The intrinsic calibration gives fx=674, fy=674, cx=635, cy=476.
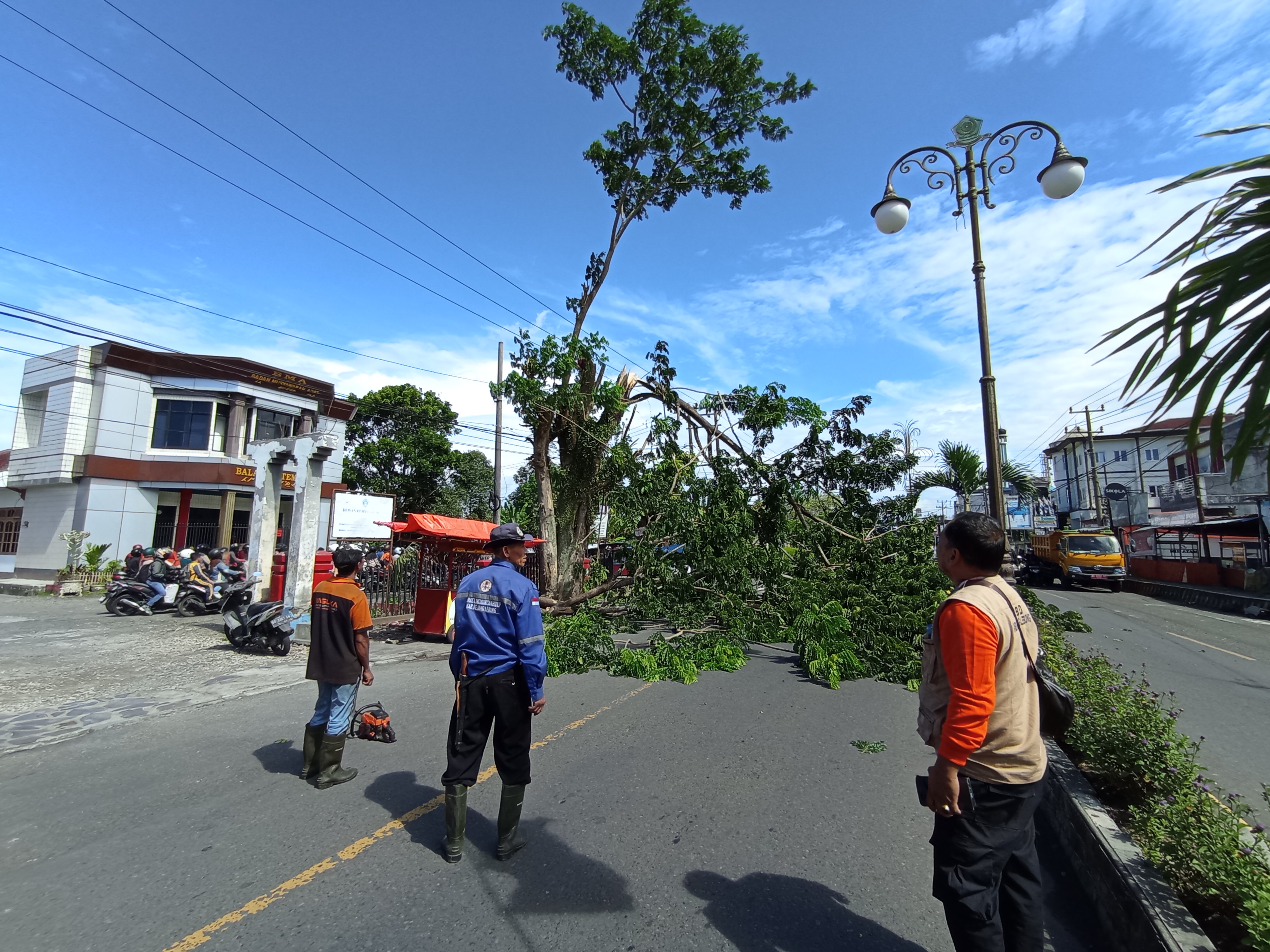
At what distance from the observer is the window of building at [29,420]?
24828mm

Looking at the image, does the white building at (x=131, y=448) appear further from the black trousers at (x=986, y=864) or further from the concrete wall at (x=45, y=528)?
the black trousers at (x=986, y=864)

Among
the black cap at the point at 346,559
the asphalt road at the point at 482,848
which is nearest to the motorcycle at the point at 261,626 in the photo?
the asphalt road at the point at 482,848

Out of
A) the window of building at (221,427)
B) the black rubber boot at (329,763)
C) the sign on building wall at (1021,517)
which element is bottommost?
the black rubber boot at (329,763)

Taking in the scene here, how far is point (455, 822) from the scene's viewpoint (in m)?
3.63

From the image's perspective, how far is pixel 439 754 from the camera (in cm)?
543

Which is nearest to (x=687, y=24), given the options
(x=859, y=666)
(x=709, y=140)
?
(x=709, y=140)

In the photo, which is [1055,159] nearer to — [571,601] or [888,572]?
[888,572]

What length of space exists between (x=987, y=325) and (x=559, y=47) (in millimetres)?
12193

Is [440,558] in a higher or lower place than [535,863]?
higher

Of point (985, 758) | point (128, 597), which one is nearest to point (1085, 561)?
point (985, 758)

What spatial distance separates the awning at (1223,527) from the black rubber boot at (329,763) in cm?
2732

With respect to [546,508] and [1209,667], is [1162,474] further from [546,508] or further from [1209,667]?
[546,508]

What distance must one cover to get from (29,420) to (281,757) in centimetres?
2851

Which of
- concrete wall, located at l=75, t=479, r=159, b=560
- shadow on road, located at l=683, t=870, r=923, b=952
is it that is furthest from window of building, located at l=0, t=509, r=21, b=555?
shadow on road, located at l=683, t=870, r=923, b=952
